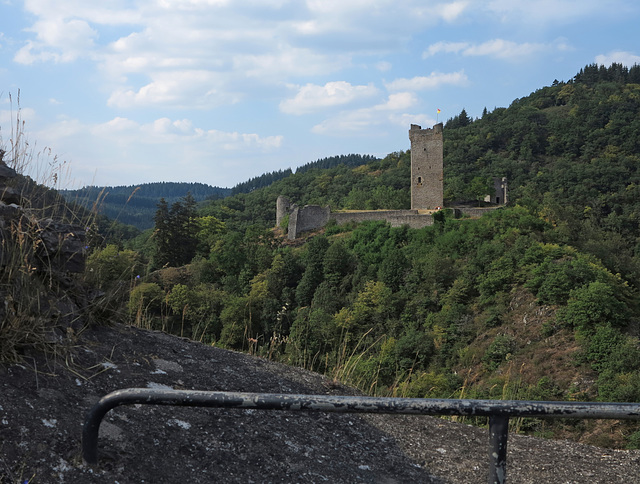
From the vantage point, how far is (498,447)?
1597 millimetres

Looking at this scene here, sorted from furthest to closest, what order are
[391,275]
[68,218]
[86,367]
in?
[391,275] → [68,218] → [86,367]

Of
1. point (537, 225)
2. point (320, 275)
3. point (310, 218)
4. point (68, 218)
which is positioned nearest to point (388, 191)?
point (310, 218)

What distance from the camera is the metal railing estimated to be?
60.4 inches

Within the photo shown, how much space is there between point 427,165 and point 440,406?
117 ft

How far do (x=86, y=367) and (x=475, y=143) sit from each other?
88360 millimetres

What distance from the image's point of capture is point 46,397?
95.7 inches

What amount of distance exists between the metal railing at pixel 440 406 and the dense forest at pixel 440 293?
216 centimetres

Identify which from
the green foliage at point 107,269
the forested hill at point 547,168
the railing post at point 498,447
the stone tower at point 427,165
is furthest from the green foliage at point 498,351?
the railing post at point 498,447

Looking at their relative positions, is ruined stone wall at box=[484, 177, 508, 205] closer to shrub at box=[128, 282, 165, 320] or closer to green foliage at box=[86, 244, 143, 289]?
shrub at box=[128, 282, 165, 320]

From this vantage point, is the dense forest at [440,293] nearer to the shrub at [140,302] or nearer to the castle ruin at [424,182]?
the shrub at [140,302]

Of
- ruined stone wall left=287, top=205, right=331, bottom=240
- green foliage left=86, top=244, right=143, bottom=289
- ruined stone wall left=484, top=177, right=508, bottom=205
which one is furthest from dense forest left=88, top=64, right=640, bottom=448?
ruined stone wall left=287, top=205, right=331, bottom=240

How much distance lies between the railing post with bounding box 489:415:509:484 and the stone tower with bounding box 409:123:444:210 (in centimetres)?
3531

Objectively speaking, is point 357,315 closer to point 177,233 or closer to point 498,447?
point 177,233

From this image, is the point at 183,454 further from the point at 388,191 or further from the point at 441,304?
the point at 388,191
